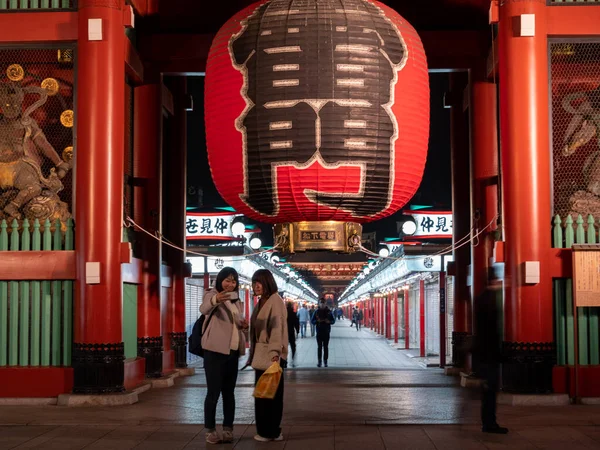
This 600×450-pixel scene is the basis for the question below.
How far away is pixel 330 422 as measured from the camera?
38.5 ft

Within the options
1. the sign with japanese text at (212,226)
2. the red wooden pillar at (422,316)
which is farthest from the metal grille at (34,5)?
the red wooden pillar at (422,316)

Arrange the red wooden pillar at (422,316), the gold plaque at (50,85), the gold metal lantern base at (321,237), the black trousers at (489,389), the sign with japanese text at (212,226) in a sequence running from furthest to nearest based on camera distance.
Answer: the red wooden pillar at (422,316) → the sign with japanese text at (212,226) → the gold plaque at (50,85) → the gold metal lantern base at (321,237) → the black trousers at (489,389)

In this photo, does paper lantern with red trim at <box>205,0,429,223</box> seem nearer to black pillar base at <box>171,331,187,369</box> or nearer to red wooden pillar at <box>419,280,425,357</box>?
black pillar base at <box>171,331,187,369</box>

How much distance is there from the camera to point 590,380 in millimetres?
14250

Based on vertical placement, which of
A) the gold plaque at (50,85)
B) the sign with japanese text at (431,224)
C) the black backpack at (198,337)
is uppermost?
the gold plaque at (50,85)

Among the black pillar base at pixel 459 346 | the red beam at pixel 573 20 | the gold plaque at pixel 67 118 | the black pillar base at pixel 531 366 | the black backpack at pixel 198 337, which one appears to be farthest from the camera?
the black pillar base at pixel 459 346

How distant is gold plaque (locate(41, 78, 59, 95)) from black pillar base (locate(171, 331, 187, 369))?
6910 millimetres

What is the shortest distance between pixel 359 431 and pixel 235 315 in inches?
91.6

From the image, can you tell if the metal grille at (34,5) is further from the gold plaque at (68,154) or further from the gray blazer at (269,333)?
the gray blazer at (269,333)

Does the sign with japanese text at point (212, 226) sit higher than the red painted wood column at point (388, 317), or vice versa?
the sign with japanese text at point (212, 226)

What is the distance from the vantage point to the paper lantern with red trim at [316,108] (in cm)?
1017

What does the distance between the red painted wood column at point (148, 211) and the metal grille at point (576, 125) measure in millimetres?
7722

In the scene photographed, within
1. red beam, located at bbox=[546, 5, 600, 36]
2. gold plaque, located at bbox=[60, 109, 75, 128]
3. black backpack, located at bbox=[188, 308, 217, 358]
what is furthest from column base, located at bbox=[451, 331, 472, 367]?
black backpack, located at bbox=[188, 308, 217, 358]

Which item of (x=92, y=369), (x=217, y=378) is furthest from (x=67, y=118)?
(x=217, y=378)
